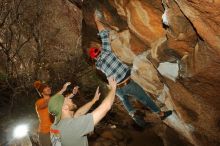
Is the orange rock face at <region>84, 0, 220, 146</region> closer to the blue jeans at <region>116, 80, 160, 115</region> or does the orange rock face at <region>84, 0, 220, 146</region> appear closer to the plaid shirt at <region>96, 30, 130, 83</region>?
the blue jeans at <region>116, 80, 160, 115</region>

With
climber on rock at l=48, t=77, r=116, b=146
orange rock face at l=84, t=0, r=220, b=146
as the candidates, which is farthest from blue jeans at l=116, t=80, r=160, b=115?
climber on rock at l=48, t=77, r=116, b=146

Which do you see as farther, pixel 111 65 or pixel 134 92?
Result: pixel 134 92

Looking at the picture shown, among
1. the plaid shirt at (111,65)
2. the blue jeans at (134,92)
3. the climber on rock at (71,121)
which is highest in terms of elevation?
the climber on rock at (71,121)

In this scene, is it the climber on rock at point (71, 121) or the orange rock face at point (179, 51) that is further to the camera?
the orange rock face at point (179, 51)

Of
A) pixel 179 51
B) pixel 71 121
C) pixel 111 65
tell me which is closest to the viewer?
pixel 71 121

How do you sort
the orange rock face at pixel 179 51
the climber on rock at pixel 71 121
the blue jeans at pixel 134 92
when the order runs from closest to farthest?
1. the climber on rock at pixel 71 121
2. the orange rock face at pixel 179 51
3. the blue jeans at pixel 134 92

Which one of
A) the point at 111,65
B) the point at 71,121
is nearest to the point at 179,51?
the point at 111,65

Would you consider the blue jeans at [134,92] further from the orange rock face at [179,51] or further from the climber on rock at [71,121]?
the climber on rock at [71,121]

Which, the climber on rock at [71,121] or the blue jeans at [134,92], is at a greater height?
the climber on rock at [71,121]

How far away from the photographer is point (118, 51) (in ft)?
26.3

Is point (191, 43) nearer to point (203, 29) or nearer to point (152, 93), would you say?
point (203, 29)

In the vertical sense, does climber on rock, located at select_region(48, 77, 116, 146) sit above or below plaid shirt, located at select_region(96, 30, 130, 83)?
above

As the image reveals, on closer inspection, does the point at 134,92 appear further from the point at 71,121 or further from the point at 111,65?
the point at 71,121

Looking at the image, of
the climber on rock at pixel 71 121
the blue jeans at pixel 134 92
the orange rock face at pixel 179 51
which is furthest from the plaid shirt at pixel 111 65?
the climber on rock at pixel 71 121
